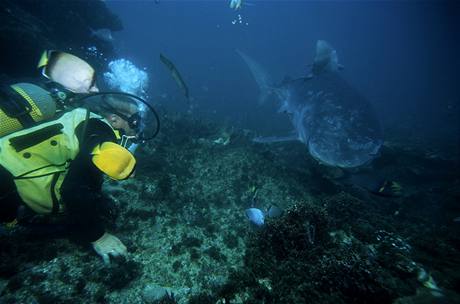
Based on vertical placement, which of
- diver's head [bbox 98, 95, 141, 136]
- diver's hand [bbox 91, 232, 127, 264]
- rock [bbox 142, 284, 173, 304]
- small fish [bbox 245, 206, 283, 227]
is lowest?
rock [bbox 142, 284, 173, 304]

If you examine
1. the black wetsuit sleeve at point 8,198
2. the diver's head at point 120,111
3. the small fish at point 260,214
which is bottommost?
the small fish at point 260,214

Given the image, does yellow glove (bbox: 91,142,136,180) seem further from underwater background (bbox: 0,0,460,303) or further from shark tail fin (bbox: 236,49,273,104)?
shark tail fin (bbox: 236,49,273,104)

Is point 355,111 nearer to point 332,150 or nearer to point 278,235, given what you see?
point 332,150

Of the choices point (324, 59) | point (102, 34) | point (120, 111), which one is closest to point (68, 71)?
point (120, 111)

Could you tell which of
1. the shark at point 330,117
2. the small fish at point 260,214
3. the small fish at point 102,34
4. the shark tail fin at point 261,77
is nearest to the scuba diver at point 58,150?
the small fish at point 260,214

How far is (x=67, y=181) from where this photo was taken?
2918 millimetres

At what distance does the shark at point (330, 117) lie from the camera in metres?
6.60

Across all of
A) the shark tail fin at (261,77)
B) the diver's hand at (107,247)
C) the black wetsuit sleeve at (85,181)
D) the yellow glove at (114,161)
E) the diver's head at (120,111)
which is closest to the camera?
the yellow glove at (114,161)

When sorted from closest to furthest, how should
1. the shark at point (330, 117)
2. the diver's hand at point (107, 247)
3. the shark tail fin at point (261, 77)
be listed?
the diver's hand at point (107, 247), the shark at point (330, 117), the shark tail fin at point (261, 77)

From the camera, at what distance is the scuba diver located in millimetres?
2709

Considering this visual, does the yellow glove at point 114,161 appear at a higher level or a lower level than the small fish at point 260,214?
higher

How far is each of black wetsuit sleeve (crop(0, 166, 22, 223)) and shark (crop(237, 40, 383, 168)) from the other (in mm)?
5959

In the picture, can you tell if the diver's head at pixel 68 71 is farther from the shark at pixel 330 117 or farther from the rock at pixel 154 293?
the shark at pixel 330 117

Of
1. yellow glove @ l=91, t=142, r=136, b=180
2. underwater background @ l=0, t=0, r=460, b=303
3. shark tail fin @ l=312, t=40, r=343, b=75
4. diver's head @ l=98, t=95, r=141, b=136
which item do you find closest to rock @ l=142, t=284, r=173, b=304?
underwater background @ l=0, t=0, r=460, b=303
